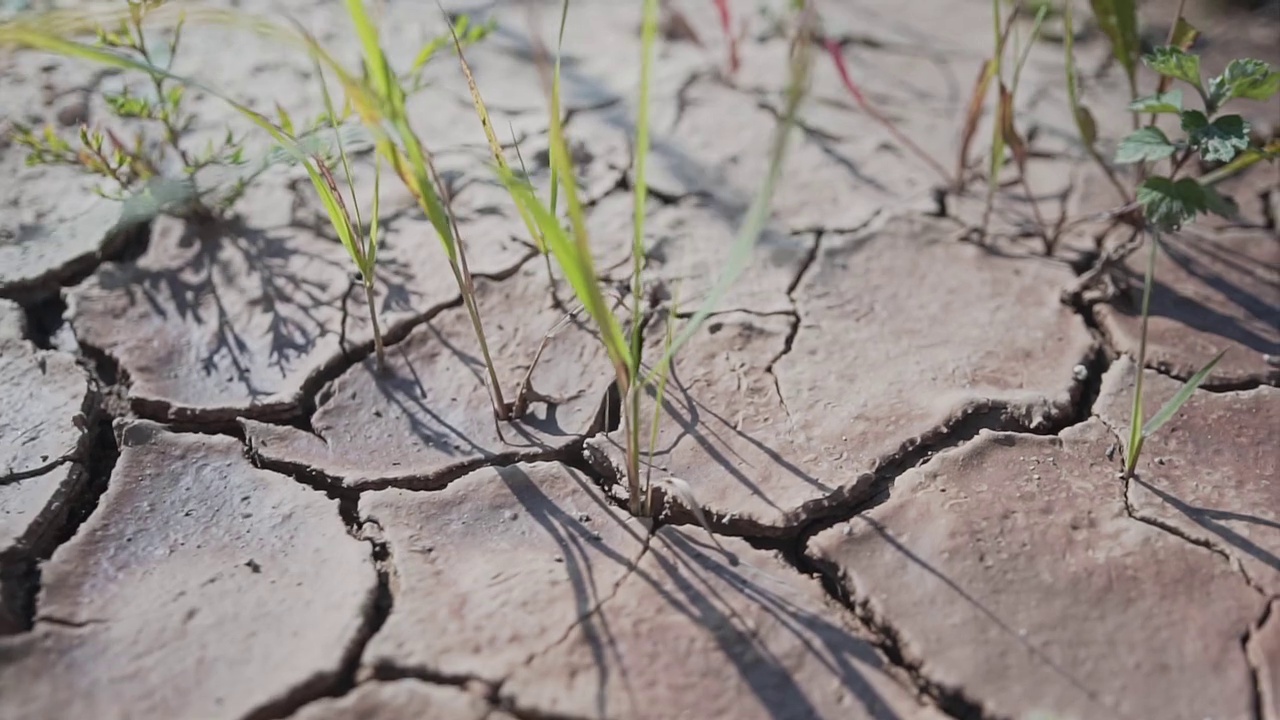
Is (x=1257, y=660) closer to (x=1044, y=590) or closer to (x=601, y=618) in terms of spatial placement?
(x=1044, y=590)

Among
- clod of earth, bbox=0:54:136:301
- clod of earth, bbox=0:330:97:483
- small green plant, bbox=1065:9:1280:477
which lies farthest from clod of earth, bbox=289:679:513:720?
clod of earth, bbox=0:54:136:301

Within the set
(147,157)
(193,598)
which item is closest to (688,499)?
(193,598)

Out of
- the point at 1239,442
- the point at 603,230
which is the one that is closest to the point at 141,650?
the point at 603,230

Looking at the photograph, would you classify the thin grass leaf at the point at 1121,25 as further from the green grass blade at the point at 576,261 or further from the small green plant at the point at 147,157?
the small green plant at the point at 147,157

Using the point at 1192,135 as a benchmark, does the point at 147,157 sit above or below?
above

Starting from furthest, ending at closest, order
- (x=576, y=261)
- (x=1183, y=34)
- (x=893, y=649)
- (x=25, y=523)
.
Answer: (x=1183, y=34)
(x=25, y=523)
(x=893, y=649)
(x=576, y=261)

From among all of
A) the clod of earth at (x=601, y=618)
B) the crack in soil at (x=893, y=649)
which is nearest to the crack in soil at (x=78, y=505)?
the clod of earth at (x=601, y=618)

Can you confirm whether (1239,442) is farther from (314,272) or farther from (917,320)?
(314,272)
